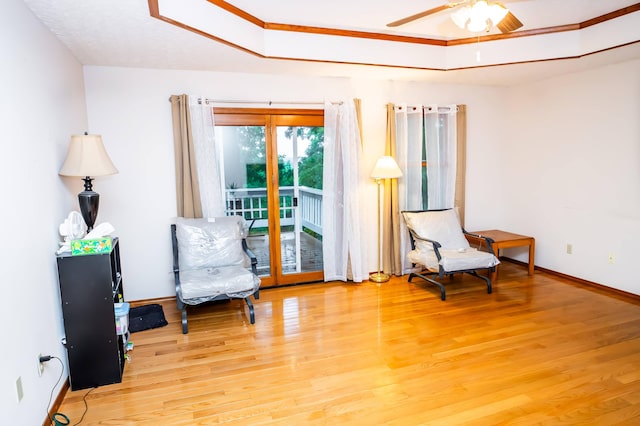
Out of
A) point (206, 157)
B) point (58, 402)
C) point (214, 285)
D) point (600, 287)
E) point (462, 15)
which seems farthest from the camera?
point (600, 287)

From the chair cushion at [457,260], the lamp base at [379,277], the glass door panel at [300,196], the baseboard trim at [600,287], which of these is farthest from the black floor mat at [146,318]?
the baseboard trim at [600,287]

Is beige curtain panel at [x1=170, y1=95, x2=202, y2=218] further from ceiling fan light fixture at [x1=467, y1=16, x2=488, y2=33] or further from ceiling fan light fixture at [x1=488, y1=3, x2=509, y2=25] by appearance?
ceiling fan light fixture at [x1=488, y1=3, x2=509, y2=25]

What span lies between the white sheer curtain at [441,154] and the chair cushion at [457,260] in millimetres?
812

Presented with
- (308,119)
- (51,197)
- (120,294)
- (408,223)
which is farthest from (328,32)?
(120,294)

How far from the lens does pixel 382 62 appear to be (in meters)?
3.95

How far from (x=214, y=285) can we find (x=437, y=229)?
8.81 feet

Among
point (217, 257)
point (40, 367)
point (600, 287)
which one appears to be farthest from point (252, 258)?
point (600, 287)

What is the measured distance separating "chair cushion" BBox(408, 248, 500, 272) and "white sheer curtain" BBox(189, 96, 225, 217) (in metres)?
2.36

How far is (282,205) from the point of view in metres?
4.57

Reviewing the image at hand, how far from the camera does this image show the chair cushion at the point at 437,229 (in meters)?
4.61

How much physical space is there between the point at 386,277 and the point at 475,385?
2304mm

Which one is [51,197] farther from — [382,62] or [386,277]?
[386,277]

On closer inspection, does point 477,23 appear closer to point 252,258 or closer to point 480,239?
point 252,258

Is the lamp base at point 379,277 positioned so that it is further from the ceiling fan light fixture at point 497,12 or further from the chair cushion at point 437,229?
the ceiling fan light fixture at point 497,12
